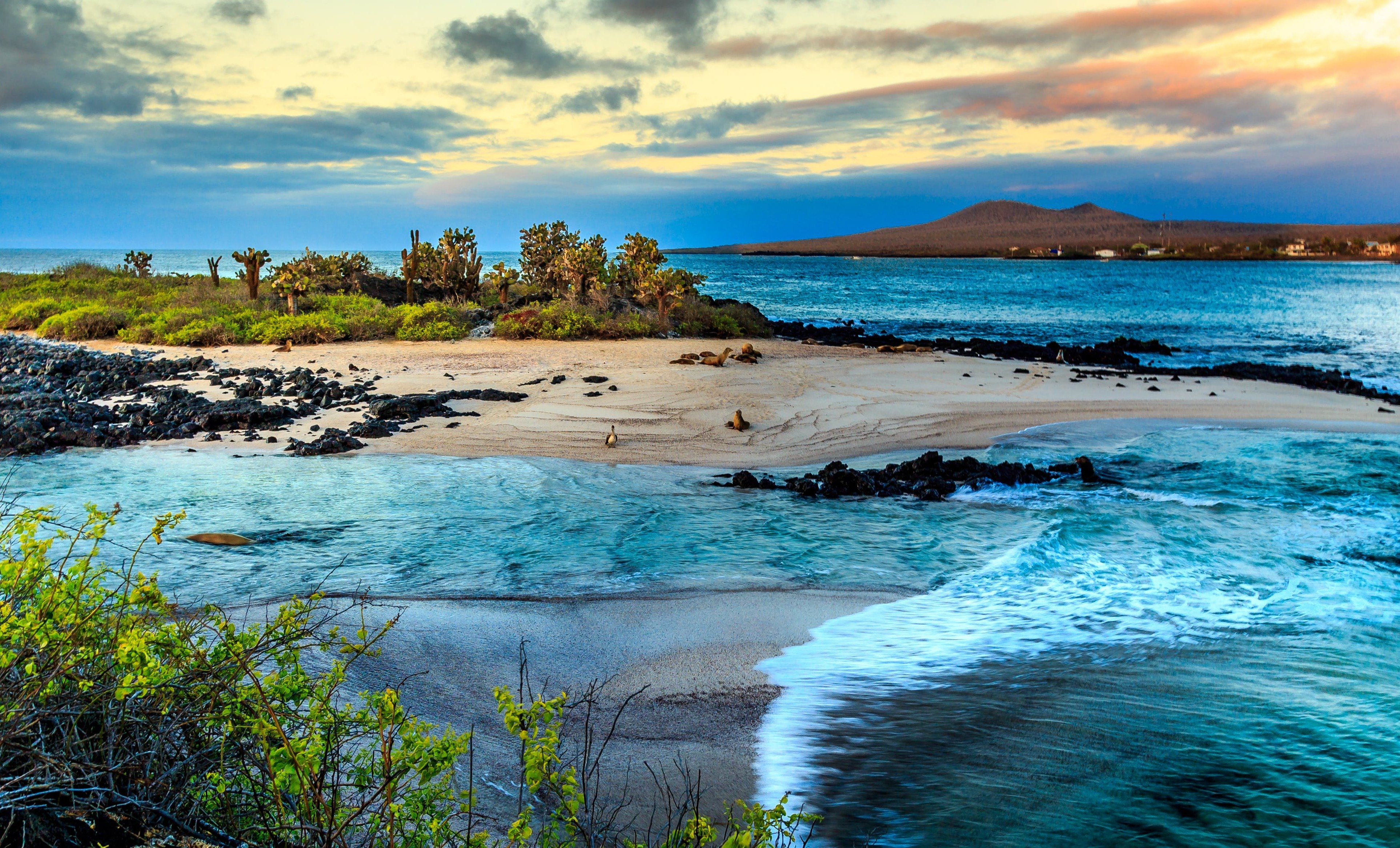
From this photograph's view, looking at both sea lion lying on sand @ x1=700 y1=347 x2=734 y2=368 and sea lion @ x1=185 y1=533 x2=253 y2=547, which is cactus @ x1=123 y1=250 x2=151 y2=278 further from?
sea lion @ x1=185 y1=533 x2=253 y2=547

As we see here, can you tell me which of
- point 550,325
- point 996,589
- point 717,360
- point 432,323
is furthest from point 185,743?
point 432,323

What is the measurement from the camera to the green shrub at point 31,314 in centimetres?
2434

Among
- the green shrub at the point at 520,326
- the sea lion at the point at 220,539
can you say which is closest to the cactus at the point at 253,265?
the green shrub at the point at 520,326

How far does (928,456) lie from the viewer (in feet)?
33.9

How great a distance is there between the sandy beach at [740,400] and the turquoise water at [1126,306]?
9208mm

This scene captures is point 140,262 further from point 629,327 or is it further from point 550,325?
point 629,327

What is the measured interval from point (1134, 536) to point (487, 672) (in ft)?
21.9

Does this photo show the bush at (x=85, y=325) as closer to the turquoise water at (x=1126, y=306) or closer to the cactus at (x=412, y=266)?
the cactus at (x=412, y=266)

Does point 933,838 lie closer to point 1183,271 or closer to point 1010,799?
point 1010,799

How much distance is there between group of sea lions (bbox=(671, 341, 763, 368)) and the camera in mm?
17391

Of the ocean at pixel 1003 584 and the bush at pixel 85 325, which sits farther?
the bush at pixel 85 325

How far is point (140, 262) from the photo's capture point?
36781mm

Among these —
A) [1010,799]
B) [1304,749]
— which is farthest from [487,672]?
[1304,749]

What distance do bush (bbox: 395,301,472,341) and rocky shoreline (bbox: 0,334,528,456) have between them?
5.02 metres
